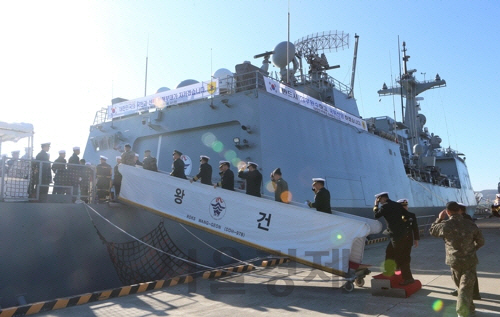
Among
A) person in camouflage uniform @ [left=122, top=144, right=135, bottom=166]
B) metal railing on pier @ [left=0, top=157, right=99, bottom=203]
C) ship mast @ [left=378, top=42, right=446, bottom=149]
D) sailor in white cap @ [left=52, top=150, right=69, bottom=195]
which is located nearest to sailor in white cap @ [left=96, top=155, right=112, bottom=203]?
metal railing on pier @ [left=0, top=157, right=99, bottom=203]

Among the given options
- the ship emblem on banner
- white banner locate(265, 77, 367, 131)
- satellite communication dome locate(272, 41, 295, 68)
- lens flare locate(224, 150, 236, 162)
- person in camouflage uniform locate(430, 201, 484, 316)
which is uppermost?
satellite communication dome locate(272, 41, 295, 68)

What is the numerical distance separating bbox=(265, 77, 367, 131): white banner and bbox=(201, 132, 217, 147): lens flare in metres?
2.22

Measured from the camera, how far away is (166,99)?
13.1 meters

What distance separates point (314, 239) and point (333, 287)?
2.96 ft

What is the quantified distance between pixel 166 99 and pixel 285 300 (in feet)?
29.3

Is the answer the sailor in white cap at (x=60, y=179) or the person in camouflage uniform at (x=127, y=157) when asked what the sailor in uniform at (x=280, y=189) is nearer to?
the person in camouflage uniform at (x=127, y=157)

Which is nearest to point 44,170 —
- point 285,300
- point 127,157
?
point 127,157

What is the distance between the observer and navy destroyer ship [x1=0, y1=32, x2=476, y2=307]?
23.9 feet

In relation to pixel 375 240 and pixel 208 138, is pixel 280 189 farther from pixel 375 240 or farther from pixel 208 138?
pixel 375 240

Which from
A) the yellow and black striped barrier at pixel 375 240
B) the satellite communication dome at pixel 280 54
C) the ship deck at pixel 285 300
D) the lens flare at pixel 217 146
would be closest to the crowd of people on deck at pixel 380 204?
the ship deck at pixel 285 300

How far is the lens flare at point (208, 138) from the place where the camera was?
39.9ft

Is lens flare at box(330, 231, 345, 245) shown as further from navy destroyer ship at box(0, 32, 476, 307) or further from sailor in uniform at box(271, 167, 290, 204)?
sailor in uniform at box(271, 167, 290, 204)

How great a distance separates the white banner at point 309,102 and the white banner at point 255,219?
4.93 metres

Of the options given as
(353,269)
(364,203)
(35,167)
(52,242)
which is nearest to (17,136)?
(35,167)
